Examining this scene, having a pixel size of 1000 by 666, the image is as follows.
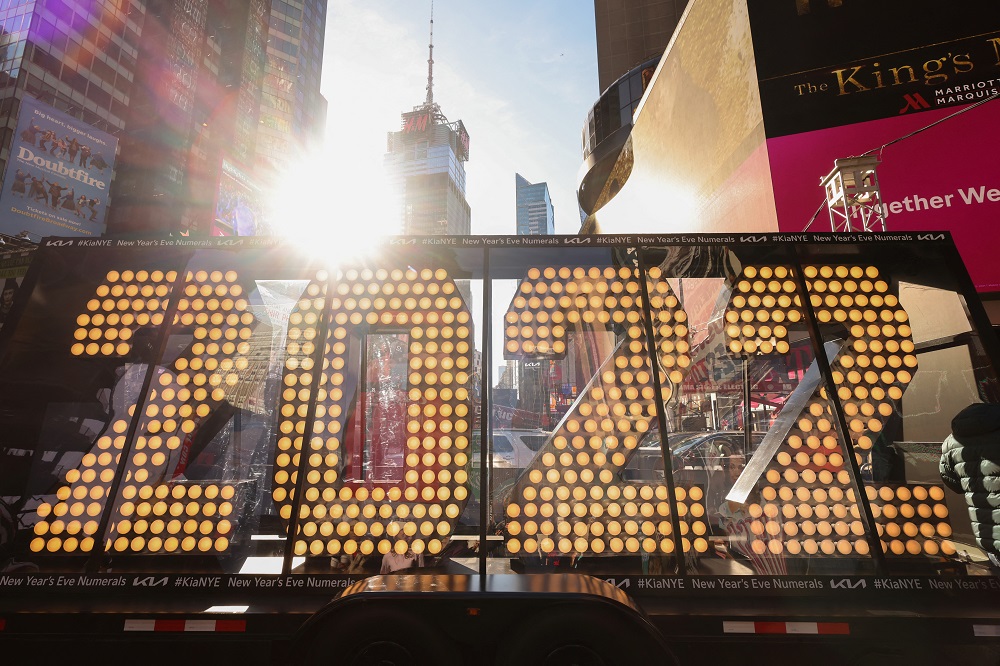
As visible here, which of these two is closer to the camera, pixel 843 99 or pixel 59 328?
pixel 59 328

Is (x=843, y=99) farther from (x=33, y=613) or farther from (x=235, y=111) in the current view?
(x=235, y=111)

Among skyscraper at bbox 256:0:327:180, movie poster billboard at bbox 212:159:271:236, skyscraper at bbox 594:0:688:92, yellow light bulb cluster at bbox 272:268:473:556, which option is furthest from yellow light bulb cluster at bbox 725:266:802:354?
skyscraper at bbox 256:0:327:180

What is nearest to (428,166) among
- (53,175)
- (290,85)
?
(290,85)

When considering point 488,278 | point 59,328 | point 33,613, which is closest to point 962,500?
point 488,278

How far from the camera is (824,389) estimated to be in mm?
3141

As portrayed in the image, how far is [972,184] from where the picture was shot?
8.48 meters

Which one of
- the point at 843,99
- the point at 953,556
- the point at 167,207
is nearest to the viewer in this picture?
the point at 953,556

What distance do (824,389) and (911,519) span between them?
94 centimetres

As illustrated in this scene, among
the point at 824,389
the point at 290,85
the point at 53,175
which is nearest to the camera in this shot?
the point at 824,389

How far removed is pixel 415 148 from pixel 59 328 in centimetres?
17464

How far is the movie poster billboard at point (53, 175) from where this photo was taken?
2072 cm

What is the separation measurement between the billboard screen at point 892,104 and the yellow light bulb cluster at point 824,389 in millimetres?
6978

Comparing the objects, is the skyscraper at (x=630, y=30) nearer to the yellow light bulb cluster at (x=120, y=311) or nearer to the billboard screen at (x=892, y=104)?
the billboard screen at (x=892, y=104)

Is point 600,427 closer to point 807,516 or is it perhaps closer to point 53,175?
point 807,516
